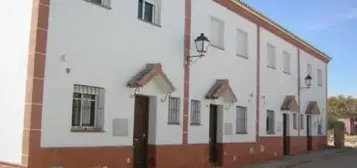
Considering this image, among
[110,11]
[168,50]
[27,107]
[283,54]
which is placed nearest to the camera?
[27,107]

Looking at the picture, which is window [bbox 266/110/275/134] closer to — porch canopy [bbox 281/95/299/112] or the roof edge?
porch canopy [bbox 281/95/299/112]

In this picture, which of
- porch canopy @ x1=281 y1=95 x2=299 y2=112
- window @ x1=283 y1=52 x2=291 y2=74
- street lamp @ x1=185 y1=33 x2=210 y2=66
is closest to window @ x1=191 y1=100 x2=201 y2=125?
street lamp @ x1=185 y1=33 x2=210 y2=66

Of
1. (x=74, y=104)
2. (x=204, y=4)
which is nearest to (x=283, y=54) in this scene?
(x=204, y=4)

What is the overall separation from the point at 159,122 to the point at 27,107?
456cm

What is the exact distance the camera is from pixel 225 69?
55.6 ft

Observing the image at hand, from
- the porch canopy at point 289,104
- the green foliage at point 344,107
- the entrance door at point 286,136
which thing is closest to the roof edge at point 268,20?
the porch canopy at point 289,104

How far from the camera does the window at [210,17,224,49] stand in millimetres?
16438

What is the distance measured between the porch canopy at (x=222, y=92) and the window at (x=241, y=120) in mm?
1225

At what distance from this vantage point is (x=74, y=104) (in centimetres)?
1045

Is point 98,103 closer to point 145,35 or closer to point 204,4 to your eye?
point 145,35

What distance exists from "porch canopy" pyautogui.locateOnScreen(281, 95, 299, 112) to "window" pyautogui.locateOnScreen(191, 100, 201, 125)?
8509 mm

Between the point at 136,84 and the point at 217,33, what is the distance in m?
5.99

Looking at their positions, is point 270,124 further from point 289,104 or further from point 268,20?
point 268,20

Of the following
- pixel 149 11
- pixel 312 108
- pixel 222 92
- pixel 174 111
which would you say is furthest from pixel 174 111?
pixel 312 108
